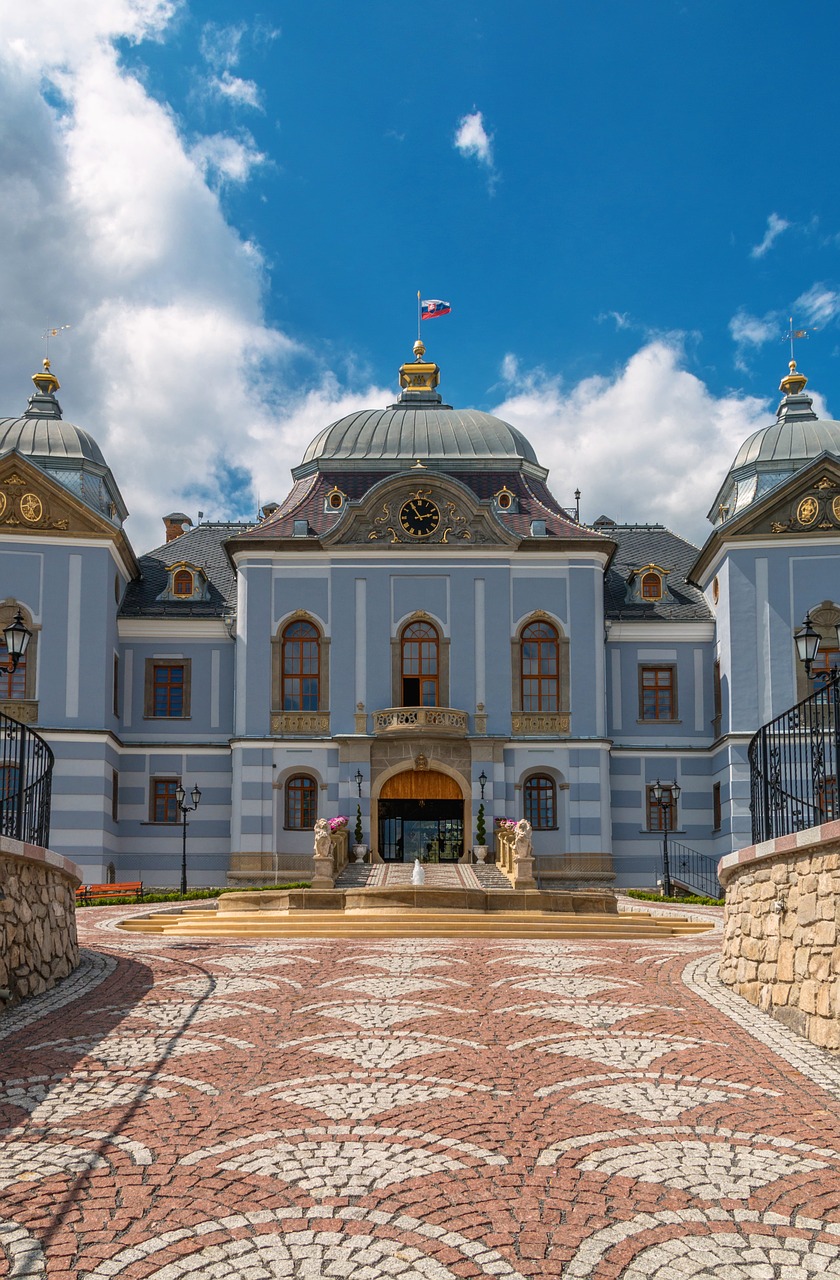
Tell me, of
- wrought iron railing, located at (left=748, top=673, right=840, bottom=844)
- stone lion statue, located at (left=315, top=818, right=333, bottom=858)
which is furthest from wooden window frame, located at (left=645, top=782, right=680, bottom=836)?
wrought iron railing, located at (left=748, top=673, right=840, bottom=844)

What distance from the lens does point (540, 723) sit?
1553 inches

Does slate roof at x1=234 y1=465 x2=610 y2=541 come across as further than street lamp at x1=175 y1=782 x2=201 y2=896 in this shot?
Yes

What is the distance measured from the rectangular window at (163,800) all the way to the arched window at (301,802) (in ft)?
12.4

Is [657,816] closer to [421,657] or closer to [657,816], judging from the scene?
[657,816]

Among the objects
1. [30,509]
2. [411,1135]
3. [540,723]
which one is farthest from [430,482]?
[411,1135]

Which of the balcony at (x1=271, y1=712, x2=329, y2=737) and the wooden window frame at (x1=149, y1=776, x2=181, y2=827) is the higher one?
the balcony at (x1=271, y1=712, x2=329, y2=737)

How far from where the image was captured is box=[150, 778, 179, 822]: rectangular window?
133 ft

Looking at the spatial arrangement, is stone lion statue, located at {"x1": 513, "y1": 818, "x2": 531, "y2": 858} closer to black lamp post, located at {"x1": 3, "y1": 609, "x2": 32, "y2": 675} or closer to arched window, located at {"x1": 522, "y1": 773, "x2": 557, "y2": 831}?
arched window, located at {"x1": 522, "y1": 773, "x2": 557, "y2": 831}

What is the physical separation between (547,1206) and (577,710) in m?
32.9

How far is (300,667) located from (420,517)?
5.88m

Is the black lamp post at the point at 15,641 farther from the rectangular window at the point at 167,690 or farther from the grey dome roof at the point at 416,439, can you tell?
the grey dome roof at the point at 416,439

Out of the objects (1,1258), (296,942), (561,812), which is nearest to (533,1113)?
(1,1258)

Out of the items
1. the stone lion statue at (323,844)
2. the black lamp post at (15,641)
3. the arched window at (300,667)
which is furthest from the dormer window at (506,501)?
the black lamp post at (15,641)

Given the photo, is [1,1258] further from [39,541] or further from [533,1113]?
[39,541]
